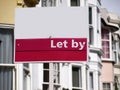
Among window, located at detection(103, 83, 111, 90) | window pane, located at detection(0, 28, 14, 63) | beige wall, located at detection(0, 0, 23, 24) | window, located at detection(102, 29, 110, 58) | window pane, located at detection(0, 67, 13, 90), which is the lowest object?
window, located at detection(103, 83, 111, 90)

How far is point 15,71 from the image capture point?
474 inches

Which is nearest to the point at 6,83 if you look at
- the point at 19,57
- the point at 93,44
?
the point at 19,57

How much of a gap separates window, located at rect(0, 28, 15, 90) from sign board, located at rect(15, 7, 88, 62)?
4.32 metres

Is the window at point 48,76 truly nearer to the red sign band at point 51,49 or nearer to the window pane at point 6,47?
the window pane at point 6,47

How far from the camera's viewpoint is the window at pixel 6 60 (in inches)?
471

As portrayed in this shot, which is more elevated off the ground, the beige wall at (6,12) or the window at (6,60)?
the beige wall at (6,12)

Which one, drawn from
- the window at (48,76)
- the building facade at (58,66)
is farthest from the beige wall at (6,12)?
the window at (48,76)

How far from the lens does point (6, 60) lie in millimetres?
12102

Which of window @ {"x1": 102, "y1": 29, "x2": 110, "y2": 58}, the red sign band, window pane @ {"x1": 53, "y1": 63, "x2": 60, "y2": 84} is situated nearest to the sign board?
the red sign band

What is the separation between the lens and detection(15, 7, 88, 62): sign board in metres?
7.59

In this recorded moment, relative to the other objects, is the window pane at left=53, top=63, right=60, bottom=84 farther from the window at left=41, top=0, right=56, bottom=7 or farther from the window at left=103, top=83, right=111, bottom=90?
the window at left=103, top=83, right=111, bottom=90

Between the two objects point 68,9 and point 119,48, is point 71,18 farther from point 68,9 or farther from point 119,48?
point 119,48

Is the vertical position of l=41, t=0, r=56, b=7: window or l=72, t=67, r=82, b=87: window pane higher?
l=41, t=0, r=56, b=7: window

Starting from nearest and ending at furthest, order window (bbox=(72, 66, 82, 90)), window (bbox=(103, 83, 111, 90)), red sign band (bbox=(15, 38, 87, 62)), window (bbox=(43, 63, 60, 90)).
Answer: red sign band (bbox=(15, 38, 87, 62))
window (bbox=(43, 63, 60, 90))
window (bbox=(72, 66, 82, 90))
window (bbox=(103, 83, 111, 90))
